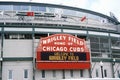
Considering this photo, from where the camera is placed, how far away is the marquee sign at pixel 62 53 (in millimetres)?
43406

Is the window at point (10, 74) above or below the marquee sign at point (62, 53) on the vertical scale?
below

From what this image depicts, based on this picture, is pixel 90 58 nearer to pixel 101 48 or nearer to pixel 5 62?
pixel 101 48

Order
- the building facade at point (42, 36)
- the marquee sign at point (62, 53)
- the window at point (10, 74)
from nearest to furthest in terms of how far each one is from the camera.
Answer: the window at point (10, 74) → the marquee sign at point (62, 53) → the building facade at point (42, 36)

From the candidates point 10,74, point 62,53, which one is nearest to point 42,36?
point 62,53

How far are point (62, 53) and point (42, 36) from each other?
5.68 m

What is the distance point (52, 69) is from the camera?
144 feet

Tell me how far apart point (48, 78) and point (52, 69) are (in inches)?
66.8

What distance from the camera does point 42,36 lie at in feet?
156

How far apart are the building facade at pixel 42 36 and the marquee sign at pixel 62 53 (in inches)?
42.5

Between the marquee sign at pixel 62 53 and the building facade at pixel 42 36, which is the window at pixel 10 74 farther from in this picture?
the marquee sign at pixel 62 53

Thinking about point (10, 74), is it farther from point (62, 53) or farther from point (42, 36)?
point (62, 53)

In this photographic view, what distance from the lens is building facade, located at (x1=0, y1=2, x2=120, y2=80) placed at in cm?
4359

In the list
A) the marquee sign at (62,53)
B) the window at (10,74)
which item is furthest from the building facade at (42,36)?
the marquee sign at (62,53)

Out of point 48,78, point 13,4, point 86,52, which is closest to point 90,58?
point 86,52
